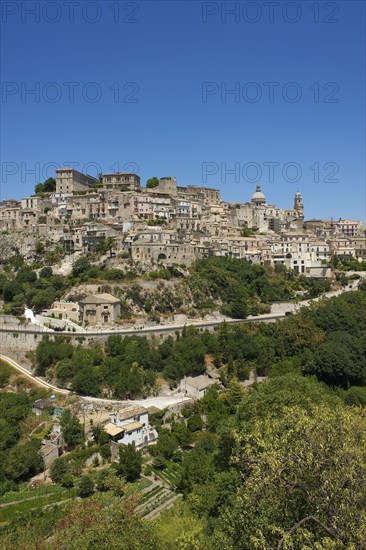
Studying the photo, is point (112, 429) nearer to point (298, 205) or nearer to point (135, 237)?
point (135, 237)

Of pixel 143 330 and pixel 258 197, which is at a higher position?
A: pixel 258 197

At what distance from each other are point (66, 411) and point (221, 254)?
28657mm

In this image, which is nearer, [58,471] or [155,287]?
[58,471]

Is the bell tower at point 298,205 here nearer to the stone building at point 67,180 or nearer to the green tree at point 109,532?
the stone building at point 67,180

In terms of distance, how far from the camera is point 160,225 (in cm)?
5375

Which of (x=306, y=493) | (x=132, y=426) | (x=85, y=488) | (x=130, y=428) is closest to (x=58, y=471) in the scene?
(x=85, y=488)

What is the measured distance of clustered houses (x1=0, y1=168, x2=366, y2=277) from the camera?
159ft

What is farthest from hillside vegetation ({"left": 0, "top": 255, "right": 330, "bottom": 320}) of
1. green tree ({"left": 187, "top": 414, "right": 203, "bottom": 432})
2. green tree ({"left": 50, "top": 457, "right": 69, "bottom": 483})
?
green tree ({"left": 50, "top": 457, "right": 69, "bottom": 483})

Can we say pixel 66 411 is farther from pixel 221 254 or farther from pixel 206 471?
pixel 221 254

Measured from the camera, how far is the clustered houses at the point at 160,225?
A: 4841cm

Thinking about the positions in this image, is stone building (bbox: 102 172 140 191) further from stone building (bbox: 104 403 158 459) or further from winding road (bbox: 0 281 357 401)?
stone building (bbox: 104 403 158 459)

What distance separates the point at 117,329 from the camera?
122 ft

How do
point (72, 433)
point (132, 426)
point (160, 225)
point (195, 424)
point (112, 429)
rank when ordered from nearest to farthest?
point (112, 429), point (132, 426), point (72, 433), point (195, 424), point (160, 225)

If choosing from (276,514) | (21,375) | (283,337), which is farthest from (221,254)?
(276,514)
